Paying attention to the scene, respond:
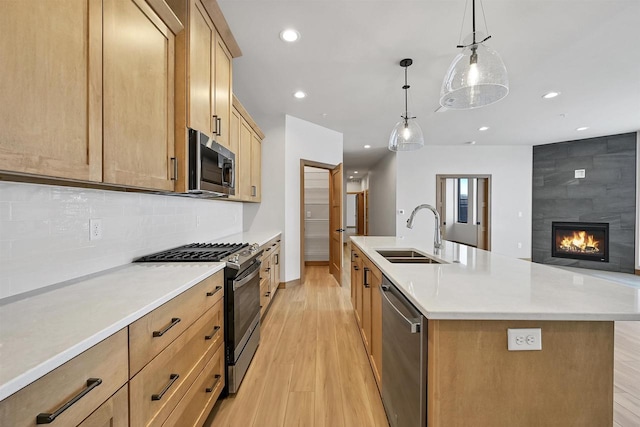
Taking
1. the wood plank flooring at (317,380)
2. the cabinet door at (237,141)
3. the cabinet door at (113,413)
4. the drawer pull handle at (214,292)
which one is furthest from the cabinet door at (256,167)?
the cabinet door at (113,413)

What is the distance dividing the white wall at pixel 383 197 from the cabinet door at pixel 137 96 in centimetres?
568

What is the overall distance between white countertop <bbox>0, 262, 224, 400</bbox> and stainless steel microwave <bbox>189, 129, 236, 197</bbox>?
577 mm

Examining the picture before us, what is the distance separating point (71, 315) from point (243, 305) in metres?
1.12

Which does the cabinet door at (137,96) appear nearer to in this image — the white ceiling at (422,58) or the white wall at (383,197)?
the white ceiling at (422,58)

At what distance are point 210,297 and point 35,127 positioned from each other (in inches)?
39.6

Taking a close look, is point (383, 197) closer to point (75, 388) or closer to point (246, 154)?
point (246, 154)

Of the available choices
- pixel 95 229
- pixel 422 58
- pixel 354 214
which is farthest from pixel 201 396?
pixel 354 214

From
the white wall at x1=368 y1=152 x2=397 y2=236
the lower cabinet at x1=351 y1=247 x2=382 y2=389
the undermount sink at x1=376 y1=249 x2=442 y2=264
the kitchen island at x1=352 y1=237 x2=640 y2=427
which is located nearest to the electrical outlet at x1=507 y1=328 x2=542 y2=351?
the kitchen island at x1=352 y1=237 x2=640 y2=427

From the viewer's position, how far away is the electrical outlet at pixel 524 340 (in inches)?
37.8

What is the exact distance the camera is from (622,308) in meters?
0.94

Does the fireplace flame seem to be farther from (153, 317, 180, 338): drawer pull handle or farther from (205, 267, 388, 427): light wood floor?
(153, 317, 180, 338): drawer pull handle

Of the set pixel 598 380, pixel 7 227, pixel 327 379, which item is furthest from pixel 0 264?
pixel 598 380

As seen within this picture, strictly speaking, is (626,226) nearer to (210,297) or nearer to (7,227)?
(210,297)

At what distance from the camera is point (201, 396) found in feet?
4.50
